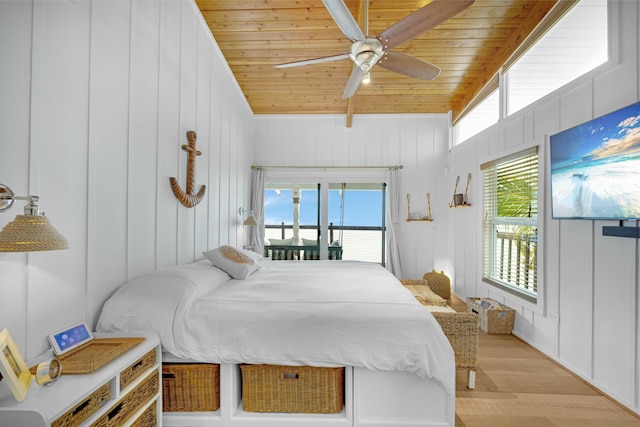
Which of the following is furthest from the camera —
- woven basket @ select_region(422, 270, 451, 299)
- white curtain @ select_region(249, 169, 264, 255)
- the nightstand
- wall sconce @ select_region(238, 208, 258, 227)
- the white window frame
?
white curtain @ select_region(249, 169, 264, 255)

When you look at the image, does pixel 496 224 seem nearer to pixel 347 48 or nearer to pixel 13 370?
pixel 347 48

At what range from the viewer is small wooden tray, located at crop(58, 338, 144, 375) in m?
1.22

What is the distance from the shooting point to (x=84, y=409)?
1.11 m

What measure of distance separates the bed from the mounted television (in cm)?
139

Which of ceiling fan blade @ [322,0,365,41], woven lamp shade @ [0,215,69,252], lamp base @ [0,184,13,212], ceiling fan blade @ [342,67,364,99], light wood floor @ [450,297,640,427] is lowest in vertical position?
light wood floor @ [450,297,640,427]

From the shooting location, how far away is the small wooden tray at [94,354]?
122 cm

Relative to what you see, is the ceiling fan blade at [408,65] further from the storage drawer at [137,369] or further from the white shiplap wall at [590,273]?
the storage drawer at [137,369]

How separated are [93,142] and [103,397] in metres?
1.31

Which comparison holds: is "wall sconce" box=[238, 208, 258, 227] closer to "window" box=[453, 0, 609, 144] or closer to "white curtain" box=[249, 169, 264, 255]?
"white curtain" box=[249, 169, 264, 255]

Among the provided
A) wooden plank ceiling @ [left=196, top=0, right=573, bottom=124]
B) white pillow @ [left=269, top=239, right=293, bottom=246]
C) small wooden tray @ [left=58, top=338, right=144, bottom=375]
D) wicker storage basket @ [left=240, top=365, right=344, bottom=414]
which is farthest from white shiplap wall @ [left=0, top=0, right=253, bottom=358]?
white pillow @ [left=269, top=239, right=293, bottom=246]

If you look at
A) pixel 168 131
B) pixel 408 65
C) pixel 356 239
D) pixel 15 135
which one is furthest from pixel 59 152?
pixel 356 239

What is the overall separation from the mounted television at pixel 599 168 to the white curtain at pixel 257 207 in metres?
3.72

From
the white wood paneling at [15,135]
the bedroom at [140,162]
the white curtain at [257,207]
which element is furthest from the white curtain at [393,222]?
the white wood paneling at [15,135]

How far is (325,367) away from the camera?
5.67 ft
